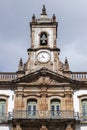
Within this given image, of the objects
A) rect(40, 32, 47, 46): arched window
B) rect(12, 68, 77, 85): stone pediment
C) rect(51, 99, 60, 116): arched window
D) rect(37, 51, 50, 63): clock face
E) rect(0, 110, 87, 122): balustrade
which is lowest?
rect(0, 110, 87, 122): balustrade

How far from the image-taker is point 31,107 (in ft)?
127

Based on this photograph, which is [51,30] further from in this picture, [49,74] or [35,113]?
[35,113]

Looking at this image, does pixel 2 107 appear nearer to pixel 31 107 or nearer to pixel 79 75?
pixel 31 107

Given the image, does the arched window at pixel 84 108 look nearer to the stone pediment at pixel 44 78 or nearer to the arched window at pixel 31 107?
the stone pediment at pixel 44 78

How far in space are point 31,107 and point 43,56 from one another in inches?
218

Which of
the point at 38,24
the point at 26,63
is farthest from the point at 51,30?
the point at 26,63

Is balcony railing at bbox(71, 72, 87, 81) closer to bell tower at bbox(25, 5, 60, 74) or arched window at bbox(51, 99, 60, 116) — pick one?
bell tower at bbox(25, 5, 60, 74)

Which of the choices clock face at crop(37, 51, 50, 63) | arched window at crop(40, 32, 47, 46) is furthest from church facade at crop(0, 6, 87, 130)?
arched window at crop(40, 32, 47, 46)

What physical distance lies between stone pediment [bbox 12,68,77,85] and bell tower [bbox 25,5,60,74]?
68cm

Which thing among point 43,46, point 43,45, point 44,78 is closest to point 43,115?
point 44,78

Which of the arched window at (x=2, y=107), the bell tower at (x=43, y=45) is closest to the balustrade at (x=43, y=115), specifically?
the arched window at (x=2, y=107)

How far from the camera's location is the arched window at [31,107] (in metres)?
38.1

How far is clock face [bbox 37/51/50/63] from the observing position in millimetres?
40753

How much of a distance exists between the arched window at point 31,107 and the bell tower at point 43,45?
122 inches
